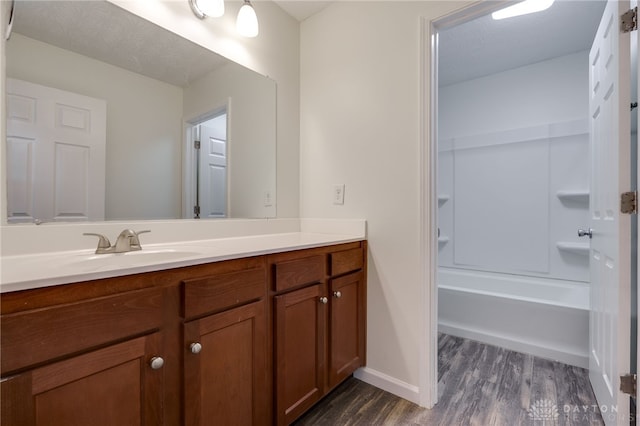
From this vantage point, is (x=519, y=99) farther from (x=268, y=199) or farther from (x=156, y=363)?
(x=156, y=363)

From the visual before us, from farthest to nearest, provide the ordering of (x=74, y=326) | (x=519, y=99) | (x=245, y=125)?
(x=519, y=99)
(x=245, y=125)
(x=74, y=326)

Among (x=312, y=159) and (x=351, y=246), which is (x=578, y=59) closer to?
(x=312, y=159)

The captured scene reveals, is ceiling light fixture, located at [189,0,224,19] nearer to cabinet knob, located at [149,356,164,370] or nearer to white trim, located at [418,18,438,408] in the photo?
white trim, located at [418,18,438,408]

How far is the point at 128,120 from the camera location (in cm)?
134

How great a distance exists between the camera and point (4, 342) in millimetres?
619

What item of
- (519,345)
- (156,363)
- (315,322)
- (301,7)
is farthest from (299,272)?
(519,345)

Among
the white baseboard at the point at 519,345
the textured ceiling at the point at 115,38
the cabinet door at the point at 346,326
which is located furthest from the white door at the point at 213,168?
the white baseboard at the point at 519,345

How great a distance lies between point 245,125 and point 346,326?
129cm

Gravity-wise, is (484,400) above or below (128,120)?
below

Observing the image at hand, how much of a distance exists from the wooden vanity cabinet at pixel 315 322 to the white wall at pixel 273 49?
62cm

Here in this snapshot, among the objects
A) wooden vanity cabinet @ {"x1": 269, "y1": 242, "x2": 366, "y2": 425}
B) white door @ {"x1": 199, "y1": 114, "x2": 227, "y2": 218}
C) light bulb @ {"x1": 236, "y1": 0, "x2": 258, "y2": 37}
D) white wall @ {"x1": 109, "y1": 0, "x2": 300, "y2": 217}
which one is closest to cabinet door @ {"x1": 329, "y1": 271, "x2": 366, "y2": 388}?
wooden vanity cabinet @ {"x1": 269, "y1": 242, "x2": 366, "y2": 425}

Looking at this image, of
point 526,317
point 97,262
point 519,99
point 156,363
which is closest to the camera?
point 156,363

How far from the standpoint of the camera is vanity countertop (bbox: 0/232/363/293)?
0.68 meters

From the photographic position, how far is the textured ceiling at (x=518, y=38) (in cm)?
201
